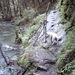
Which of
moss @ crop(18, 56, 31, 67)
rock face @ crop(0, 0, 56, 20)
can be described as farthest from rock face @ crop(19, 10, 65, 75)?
rock face @ crop(0, 0, 56, 20)

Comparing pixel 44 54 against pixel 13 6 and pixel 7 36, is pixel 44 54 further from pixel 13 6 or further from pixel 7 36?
pixel 13 6

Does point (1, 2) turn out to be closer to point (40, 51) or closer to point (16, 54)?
point (16, 54)

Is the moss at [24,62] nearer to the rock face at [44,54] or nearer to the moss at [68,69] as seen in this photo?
the rock face at [44,54]

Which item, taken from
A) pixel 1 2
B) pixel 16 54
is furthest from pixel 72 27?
pixel 1 2

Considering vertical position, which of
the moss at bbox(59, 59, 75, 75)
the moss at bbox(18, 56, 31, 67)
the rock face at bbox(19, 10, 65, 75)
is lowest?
the moss at bbox(18, 56, 31, 67)

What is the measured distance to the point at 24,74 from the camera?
10.2 m

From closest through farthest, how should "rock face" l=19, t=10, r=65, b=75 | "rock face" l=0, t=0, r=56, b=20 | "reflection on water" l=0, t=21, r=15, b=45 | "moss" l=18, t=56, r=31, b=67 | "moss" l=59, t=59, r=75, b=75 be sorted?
"moss" l=59, t=59, r=75, b=75
"rock face" l=19, t=10, r=65, b=75
"moss" l=18, t=56, r=31, b=67
"reflection on water" l=0, t=21, r=15, b=45
"rock face" l=0, t=0, r=56, b=20

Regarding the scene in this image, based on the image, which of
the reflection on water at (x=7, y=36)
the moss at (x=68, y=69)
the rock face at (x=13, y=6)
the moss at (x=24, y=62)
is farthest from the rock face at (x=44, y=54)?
the rock face at (x=13, y=6)

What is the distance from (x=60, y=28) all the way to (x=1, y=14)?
92.0 feet

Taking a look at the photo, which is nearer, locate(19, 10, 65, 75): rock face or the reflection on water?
locate(19, 10, 65, 75): rock face

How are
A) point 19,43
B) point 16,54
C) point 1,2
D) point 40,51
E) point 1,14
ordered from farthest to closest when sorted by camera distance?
point 1,2
point 1,14
point 19,43
point 16,54
point 40,51

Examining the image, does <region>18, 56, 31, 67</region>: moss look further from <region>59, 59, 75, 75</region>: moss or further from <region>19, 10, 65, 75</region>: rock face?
<region>59, 59, 75, 75</region>: moss

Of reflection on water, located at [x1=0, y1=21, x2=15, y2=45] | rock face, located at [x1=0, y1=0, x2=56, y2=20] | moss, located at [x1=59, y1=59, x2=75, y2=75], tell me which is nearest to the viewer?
moss, located at [x1=59, y1=59, x2=75, y2=75]

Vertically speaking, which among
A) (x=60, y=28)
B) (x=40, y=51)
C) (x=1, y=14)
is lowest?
(x=1, y=14)
